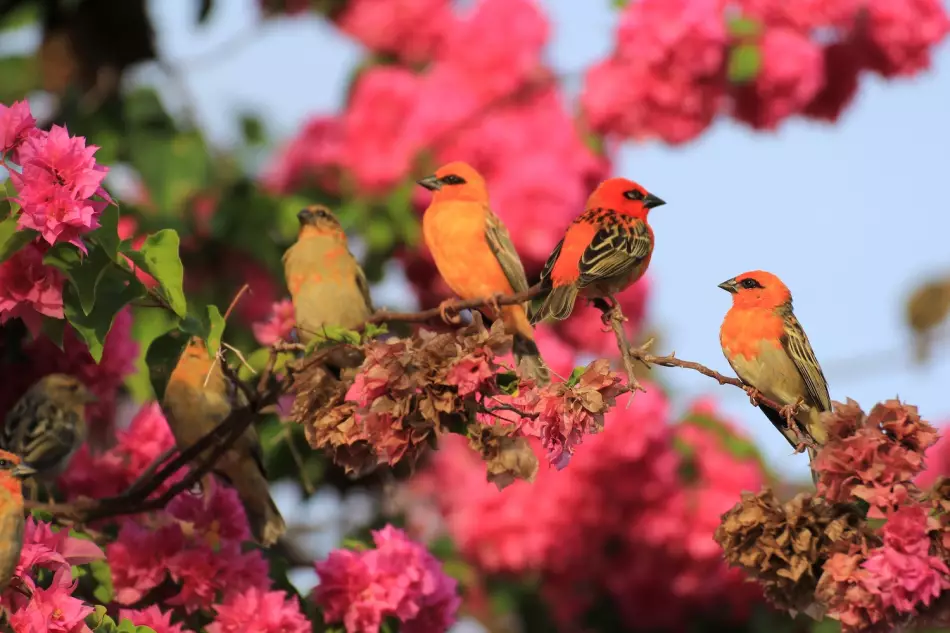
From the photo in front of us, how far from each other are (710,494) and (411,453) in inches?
147

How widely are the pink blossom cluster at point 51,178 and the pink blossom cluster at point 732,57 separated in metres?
3.34

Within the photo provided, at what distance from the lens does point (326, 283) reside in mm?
4473

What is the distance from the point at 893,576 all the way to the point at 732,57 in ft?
12.0

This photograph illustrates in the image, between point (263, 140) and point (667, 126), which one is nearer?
point (667, 126)

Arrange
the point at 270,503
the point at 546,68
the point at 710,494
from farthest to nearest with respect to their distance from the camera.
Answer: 1. the point at 546,68
2. the point at 710,494
3. the point at 270,503

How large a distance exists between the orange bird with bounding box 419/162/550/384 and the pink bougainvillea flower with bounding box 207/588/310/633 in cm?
95

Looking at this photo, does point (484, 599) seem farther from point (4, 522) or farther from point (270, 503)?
point (4, 522)

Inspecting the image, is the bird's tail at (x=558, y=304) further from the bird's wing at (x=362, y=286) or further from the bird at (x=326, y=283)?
the bird's wing at (x=362, y=286)

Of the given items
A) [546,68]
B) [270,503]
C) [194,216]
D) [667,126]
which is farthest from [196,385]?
[546,68]

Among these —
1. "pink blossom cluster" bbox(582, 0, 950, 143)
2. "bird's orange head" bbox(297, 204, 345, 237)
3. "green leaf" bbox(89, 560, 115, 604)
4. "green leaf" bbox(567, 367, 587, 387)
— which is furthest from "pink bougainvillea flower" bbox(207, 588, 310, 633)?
"pink blossom cluster" bbox(582, 0, 950, 143)

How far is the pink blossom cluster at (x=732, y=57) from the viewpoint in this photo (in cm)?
591

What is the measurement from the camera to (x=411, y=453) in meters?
2.87

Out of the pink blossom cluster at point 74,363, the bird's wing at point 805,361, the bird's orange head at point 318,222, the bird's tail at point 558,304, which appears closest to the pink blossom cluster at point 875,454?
the bird's tail at point 558,304

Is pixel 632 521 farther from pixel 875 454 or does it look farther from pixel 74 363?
pixel 875 454
